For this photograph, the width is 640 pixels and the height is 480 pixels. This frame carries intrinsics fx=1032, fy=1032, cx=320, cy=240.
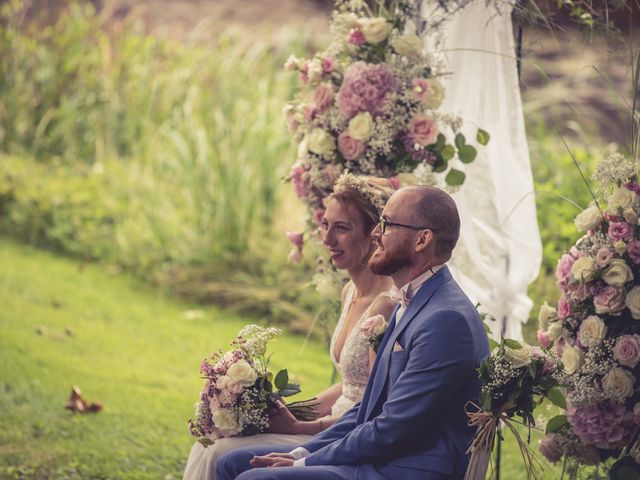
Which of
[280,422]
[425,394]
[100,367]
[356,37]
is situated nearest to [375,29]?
[356,37]

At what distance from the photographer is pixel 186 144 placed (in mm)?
9406

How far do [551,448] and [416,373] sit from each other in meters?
1.12

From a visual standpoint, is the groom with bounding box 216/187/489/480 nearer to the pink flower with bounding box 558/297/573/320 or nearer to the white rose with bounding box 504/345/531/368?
the white rose with bounding box 504/345/531/368

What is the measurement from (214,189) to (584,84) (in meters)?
7.58

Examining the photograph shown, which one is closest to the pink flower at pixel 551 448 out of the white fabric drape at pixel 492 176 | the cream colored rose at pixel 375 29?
the white fabric drape at pixel 492 176

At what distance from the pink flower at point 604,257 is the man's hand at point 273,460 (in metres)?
1.33

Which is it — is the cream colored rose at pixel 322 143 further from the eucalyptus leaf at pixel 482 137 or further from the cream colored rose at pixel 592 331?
the cream colored rose at pixel 592 331

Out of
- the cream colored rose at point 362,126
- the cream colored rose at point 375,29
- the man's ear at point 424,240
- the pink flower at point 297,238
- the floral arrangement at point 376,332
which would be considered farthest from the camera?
the pink flower at point 297,238

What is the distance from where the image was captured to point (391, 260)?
335 cm

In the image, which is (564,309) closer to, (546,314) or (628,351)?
(546,314)

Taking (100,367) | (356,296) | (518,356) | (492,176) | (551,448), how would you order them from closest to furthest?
1. (518,356)
2. (551,448)
3. (356,296)
4. (492,176)
5. (100,367)

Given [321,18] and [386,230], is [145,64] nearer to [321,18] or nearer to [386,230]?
[321,18]

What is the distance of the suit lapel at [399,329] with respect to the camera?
331 centimetres

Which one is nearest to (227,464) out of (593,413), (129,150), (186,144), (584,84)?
(593,413)
